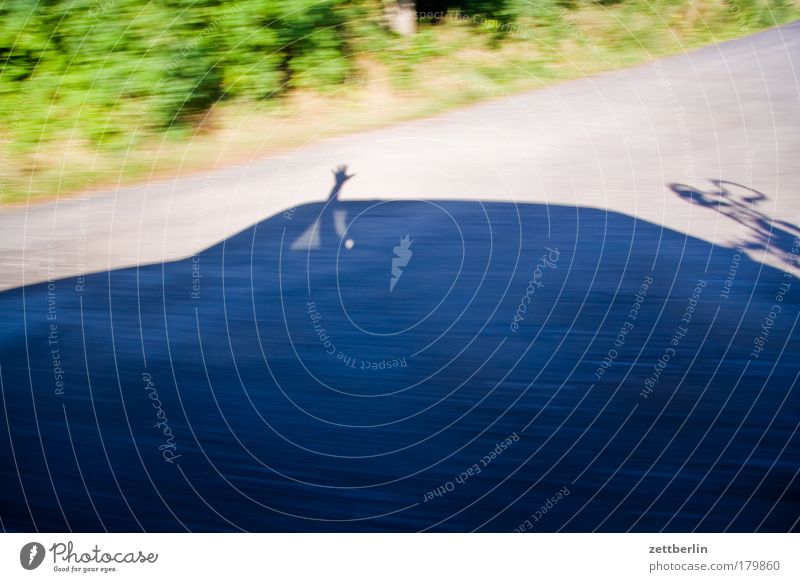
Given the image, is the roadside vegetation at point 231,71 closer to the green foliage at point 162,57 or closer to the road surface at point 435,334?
the green foliage at point 162,57

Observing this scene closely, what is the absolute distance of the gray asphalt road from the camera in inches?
193

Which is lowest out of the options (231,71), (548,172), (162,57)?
(548,172)

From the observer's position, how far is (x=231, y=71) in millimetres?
6145

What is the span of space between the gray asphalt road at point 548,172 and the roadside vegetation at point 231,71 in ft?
0.74

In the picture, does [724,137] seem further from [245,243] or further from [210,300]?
[210,300]

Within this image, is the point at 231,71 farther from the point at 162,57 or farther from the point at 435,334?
the point at 435,334

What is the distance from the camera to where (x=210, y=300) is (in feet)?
13.9

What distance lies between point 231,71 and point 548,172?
272cm

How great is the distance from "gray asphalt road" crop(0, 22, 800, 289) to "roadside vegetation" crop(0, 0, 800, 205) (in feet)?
0.74

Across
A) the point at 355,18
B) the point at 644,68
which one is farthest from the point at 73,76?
the point at 644,68

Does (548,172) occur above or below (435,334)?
above

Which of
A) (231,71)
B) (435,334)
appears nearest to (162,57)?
(231,71)

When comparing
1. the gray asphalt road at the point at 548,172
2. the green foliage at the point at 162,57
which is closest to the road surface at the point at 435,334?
the gray asphalt road at the point at 548,172

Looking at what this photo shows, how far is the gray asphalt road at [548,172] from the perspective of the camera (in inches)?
193
